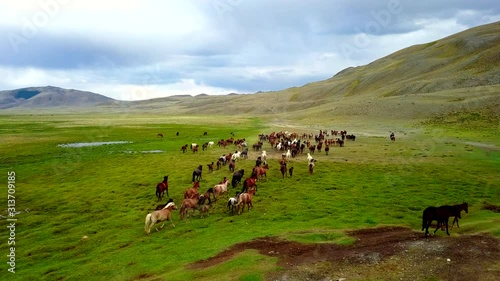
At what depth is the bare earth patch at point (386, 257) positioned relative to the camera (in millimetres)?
11875

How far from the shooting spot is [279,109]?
501 feet

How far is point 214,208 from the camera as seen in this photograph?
20875mm

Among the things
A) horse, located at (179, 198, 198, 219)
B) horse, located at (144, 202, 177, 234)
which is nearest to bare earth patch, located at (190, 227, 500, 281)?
horse, located at (144, 202, 177, 234)

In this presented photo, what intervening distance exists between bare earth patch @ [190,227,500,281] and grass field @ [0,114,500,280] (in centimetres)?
67

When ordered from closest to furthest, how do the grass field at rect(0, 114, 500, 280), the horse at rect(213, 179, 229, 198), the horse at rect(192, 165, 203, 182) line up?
the grass field at rect(0, 114, 500, 280)
the horse at rect(213, 179, 229, 198)
the horse at rect(192, 165, 203, 182)

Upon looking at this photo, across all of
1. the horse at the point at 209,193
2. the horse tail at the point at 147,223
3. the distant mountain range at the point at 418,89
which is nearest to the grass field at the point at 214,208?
the horse tail at the point at 147,223

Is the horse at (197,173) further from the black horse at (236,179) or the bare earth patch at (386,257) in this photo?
the bare earth patch at (386,257)

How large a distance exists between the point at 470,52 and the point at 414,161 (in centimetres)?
11229

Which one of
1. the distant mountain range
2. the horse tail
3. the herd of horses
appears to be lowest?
the horse tail

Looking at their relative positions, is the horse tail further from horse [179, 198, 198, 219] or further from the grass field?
horse [179, 198, 198, 219]

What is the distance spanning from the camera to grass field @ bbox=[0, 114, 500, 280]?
1470cm

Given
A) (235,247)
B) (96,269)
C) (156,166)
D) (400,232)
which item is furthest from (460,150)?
(96,269)

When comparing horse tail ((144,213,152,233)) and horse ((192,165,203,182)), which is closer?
horse tail ((144,213,152,233))

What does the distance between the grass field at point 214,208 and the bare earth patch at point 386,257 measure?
666 millimetres
